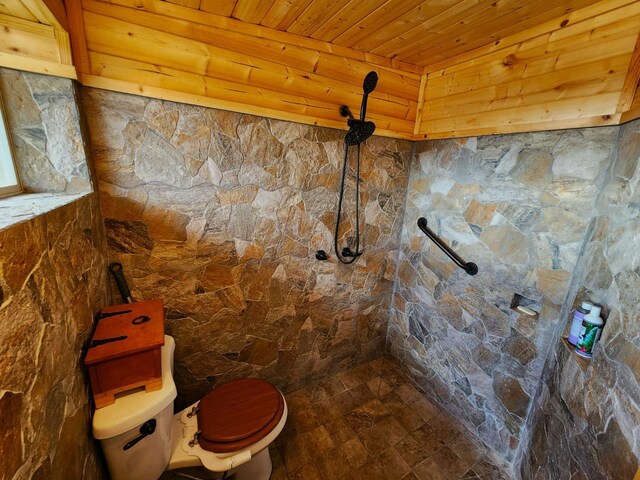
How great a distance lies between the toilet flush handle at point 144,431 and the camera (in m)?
0.99

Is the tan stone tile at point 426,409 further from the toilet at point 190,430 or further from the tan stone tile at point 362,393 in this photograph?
the toilet at point 190,430

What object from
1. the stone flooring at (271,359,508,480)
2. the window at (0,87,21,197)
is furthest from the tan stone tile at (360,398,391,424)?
the window at (0,87,21,197)

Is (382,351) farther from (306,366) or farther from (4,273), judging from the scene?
(4,273)

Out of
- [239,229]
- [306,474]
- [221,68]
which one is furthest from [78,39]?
[306,474]

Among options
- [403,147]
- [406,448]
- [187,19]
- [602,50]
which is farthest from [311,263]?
[602,50]

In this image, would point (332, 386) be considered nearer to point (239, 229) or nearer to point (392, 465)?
point (392, 465)

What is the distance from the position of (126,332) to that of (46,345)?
360 mm

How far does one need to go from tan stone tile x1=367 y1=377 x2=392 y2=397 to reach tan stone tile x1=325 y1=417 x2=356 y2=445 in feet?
1.22

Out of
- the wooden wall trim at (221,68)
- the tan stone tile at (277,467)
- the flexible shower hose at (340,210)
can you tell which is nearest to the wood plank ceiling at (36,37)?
the wooden wall trim at (221,68)

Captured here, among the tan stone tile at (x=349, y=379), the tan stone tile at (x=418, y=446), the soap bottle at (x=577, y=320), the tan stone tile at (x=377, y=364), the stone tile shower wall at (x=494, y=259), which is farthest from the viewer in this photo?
the tan stone tile at (x=377, y=364)

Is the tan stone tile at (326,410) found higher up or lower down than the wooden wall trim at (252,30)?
lower down

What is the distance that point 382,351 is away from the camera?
244cm

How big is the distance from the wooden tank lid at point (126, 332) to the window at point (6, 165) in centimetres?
58

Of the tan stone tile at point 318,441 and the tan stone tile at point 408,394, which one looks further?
the tan stone tile at point 408,394
